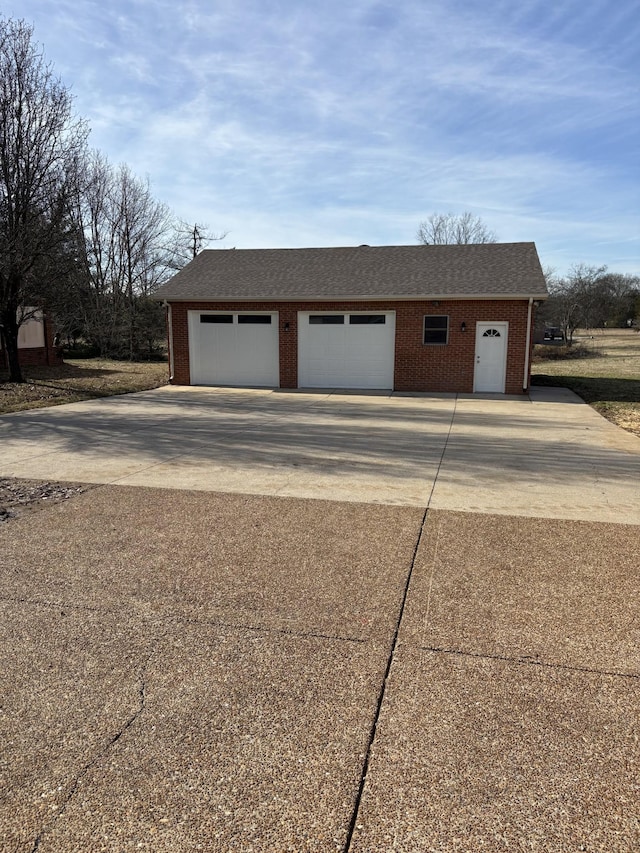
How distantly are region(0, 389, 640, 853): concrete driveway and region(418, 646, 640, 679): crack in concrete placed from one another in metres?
0.02

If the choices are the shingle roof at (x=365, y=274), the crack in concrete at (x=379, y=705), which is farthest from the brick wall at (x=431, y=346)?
the crack in concrete at (x=379, y=705)

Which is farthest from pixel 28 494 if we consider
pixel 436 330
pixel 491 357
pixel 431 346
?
pixel 491 357

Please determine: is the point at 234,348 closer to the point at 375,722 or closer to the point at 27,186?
the point at 27,186

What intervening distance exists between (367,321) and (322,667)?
14.5 meters

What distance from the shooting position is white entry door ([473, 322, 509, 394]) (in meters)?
16.0

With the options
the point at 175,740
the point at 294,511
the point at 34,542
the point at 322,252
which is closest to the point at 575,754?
the point at 175,740

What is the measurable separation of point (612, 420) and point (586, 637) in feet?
31.9

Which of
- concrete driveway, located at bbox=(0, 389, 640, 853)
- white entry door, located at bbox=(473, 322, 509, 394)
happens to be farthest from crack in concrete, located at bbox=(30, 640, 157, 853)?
white entry door, located at bbox=(473, 322, 509, 394)

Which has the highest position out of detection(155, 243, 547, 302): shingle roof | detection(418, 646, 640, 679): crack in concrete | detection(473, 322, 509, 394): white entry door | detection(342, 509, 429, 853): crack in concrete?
detection(155, 243, 547, 302): shingle roof

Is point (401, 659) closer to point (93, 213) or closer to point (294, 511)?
point (294, 511)

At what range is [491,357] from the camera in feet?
52.9

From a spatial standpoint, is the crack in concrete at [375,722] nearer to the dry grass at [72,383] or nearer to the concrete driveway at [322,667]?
the concrete driveway at [322,667]

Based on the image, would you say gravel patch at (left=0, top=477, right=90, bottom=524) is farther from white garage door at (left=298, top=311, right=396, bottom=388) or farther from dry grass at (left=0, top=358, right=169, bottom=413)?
white garage door at (left=298, top=311, right=396, bottom=388)

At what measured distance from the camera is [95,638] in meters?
3.30
